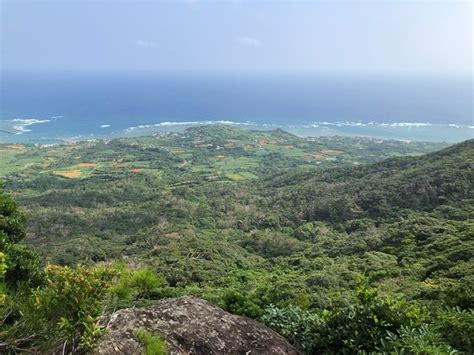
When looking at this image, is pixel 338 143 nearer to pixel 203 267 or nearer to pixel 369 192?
pixel 369 192

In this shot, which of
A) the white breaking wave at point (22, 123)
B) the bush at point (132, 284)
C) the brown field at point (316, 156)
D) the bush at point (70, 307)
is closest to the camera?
the bush at point (70, 307)

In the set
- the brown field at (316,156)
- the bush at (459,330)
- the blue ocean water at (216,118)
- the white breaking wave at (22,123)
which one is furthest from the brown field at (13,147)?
the bush at (459,330)

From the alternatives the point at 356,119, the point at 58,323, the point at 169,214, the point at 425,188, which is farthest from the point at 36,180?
the point at 356,119

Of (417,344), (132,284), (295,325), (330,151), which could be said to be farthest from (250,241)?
(330,151)

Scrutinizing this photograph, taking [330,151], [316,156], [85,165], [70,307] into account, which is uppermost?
[70,307]

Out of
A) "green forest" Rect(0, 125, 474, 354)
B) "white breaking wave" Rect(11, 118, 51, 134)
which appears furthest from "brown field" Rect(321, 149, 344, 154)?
"white breaking wave" Rect(11, 118, 51, 134)

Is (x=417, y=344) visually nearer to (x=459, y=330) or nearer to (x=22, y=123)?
(x=459, y=330)

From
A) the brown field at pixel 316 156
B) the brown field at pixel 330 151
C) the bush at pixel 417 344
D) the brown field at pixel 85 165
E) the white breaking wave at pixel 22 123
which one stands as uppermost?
the bush at pixel 417 344

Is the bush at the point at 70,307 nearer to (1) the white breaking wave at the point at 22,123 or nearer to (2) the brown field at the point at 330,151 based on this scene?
(2) the brown field at the point at 330,151
